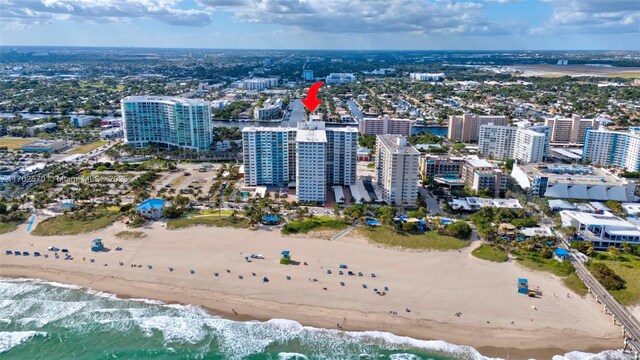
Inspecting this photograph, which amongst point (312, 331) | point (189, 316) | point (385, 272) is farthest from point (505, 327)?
point (189, 316)

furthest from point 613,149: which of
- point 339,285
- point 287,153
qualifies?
point 339,285

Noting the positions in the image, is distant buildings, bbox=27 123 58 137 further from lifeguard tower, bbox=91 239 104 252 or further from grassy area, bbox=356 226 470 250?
grassy area, bbox=356 226 470 250

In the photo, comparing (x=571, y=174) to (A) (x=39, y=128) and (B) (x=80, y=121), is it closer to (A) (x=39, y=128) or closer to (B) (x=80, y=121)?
(B) (x=80, y=121)

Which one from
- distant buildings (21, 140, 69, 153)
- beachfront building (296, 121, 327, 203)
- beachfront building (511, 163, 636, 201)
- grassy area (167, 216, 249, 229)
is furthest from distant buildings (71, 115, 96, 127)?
beachfront building (511, 163, 636, 201)

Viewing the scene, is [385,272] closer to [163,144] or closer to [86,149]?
[163,144]

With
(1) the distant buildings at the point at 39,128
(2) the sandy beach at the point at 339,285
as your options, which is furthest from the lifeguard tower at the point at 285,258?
(1) the distant buildings at the point at 39,128
